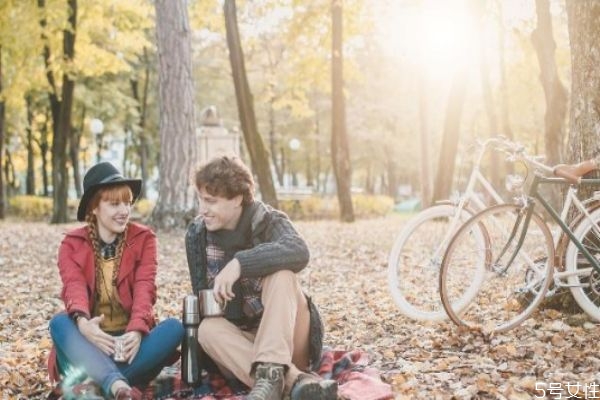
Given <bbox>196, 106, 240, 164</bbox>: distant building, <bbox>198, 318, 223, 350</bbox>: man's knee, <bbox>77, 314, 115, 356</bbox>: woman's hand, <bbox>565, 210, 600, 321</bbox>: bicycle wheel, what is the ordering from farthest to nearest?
<bbox>196, 106, 240, 164</bbox>: distant building
<bbox>565, 210, 600, 321</bbox>: bicycle wheel
<bbox>198, 318, 223, 350</bbox>: man's knee
<bbox>77, 314, 115, 356</bbox>: woman's hand

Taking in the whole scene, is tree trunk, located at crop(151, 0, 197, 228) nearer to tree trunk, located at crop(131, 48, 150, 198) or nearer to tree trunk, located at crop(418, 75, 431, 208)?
tree trunk, located at crop(418, 75, 431, 208)

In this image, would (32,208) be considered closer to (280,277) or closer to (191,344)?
(191,344)

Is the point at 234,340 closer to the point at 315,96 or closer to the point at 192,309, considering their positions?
the point at 192,309

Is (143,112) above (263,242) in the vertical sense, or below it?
above

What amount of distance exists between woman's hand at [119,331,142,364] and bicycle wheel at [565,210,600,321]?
121 inches

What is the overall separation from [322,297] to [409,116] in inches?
1118

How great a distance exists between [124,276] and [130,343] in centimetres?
42

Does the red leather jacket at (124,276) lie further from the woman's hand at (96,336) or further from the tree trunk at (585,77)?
the tree trunk at (585,77)

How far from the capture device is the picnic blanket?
4.03 metres

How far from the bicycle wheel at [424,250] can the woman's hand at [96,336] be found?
98.5 inches

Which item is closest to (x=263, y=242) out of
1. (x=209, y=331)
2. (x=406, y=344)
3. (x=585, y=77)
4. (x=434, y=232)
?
(x=209, y=331)

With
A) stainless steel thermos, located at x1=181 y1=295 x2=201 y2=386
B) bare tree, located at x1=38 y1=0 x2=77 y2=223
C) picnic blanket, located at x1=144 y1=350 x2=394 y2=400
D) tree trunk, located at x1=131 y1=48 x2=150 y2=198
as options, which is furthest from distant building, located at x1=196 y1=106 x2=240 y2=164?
stainless steel thermos, located at x1=181 y1=295 x2=201 y2=386

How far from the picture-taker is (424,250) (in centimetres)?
606

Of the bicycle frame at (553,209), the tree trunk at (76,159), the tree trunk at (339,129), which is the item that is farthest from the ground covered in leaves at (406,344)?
the tree trunk at (76,159)
